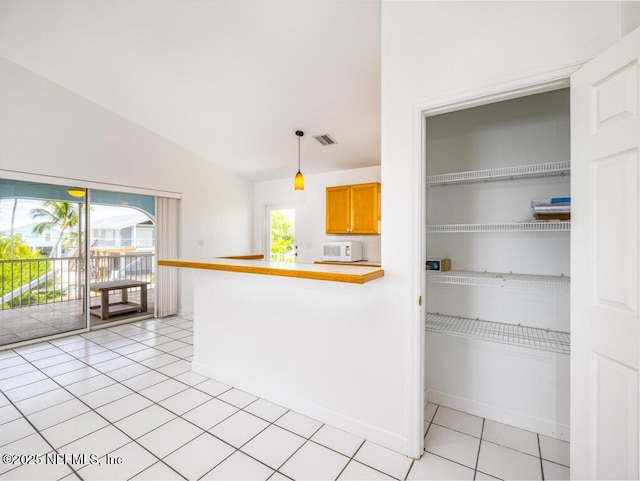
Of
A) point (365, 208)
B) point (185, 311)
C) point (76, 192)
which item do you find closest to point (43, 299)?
point (76, 192)

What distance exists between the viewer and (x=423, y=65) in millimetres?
1770

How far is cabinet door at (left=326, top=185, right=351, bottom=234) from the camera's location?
482 cm

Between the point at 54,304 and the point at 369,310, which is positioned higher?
the point at 369,310

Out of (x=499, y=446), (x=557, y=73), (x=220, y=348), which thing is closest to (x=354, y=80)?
(x=557, y=73)

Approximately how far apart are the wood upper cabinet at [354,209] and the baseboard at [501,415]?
2.57 metres

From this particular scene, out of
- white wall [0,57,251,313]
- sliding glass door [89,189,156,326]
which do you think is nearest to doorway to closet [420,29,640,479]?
white wall [0,57,251,313]

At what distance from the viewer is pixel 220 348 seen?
8.90 ft

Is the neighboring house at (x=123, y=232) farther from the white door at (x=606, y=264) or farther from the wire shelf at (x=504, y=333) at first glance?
the white door at (x=606, y=264)

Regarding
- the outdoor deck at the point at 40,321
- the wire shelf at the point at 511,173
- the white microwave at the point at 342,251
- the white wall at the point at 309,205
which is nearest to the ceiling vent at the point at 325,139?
the white wall at the point at 309,205

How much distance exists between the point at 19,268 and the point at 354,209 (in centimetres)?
444

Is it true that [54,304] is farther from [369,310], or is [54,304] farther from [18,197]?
[369,310]

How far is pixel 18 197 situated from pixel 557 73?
5194mm

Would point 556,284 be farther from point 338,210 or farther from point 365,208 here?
point 338,210

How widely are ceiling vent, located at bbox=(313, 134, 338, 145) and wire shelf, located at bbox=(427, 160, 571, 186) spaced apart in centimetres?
215
